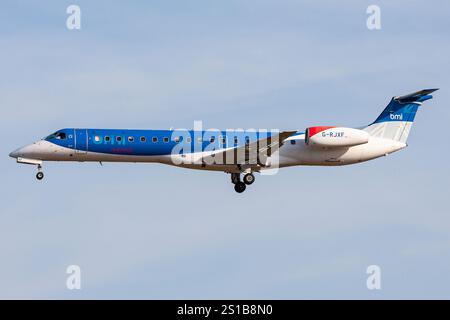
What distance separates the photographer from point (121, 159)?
193 feet

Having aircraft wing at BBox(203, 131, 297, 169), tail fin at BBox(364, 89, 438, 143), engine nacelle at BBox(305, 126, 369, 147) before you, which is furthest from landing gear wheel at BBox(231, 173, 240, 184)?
tail fin at BBox(364, 89, 438, 143)

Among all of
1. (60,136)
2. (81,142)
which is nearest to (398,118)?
(81,142)

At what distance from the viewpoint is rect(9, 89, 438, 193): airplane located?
5866 cm

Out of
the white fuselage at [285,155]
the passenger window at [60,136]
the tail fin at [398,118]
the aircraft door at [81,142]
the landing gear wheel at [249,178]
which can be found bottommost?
the landing gear wheel at [249,178]

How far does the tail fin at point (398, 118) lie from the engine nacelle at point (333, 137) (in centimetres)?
266

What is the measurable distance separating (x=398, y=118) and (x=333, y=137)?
5.25 m

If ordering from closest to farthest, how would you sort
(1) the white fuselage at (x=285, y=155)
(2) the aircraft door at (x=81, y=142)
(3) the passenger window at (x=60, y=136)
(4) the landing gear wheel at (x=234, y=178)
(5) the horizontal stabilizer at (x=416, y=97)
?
(2) the aircraft door at (x=81, y=142) < (1) the white fuselage at (x=285, y=155) < (3) the passenger window at (x=60, y=136) < (4) the landing gear wheel at (x=234, y=178) < (5) the horizontal stabilizer at (x=416, y=97)

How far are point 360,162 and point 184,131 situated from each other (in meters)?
10.1

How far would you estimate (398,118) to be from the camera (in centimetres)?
6316

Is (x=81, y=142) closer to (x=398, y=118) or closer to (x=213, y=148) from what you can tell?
(x=213, y=148)

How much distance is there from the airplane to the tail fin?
166cm

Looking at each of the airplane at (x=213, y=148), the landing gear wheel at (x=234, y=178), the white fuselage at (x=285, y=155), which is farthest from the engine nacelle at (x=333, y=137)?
the landing gear wheel at (x=234, y=178)

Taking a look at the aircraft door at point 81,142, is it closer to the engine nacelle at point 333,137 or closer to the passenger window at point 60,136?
the passenger window at point 60,136

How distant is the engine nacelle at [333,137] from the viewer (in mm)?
59688
